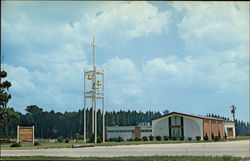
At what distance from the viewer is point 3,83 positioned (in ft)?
112

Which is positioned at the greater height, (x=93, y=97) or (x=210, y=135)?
(x=93, y=97)

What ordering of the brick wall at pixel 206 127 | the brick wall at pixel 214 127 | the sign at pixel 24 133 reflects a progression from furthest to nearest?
the brick wall at pixel 214 127
the brick wall at pixel 206 127
the sign at pixel 24 133

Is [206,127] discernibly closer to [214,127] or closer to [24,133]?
[214,127]

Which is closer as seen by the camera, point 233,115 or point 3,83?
point 3,83

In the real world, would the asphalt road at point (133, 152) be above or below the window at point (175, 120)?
below

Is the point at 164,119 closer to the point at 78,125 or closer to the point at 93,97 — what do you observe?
the point at 93,97

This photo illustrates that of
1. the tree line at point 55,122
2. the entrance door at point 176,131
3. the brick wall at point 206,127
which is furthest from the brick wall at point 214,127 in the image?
the tree line at point 55,122

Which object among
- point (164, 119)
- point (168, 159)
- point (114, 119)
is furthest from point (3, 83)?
point (114, 119)

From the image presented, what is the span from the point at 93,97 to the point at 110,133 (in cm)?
3426

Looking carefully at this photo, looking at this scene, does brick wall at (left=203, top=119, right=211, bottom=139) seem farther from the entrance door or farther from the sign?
the sign

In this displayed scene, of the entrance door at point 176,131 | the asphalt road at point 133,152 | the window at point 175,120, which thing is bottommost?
the asphalt road at point 133,152

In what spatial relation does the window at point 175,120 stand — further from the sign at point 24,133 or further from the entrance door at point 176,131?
the sign at point 24,133

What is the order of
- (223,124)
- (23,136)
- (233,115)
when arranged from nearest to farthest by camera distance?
(23,136)
(223,124)
(233,115)

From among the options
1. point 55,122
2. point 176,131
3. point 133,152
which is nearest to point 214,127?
point 176,131
